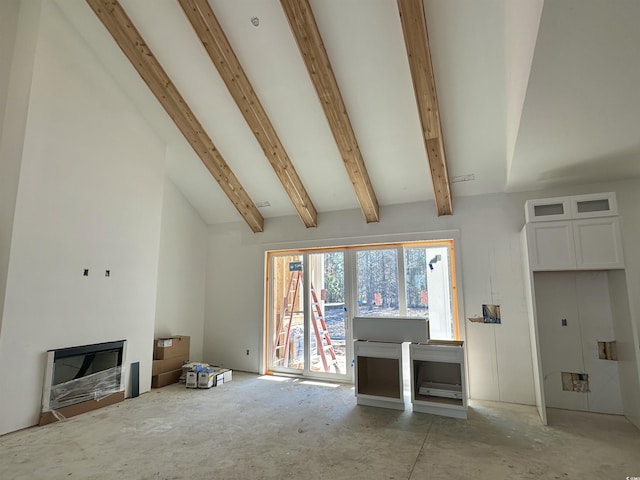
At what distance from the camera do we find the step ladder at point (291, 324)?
567 centimetres

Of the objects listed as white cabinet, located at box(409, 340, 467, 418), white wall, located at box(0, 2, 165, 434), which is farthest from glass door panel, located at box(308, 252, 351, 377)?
white wall, located at box(0, 2, 165, 434)

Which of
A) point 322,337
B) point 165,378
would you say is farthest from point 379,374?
point 165,378

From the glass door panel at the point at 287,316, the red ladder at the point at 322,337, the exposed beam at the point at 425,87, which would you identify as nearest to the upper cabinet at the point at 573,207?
the exposed beam at the point at 425,87

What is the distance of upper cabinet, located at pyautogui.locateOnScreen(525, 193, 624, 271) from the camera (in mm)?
3469

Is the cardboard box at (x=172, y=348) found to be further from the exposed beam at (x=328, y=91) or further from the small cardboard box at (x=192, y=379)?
the exposed beam at (x=328, y=91)

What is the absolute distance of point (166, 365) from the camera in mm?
5250

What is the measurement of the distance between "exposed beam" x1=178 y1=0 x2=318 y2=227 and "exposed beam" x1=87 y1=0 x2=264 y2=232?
0.86m

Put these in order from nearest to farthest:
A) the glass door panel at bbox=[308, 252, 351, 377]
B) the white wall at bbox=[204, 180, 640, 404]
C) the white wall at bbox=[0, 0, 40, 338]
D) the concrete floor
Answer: the concrete floor
the white wall at bbox=[0, 0, 40, 338]
the white wall at bbox=[204, 180, 640, 404]
the glass door panel at bbox=[308, 252, 351, 377]

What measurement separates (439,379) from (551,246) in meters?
2.01

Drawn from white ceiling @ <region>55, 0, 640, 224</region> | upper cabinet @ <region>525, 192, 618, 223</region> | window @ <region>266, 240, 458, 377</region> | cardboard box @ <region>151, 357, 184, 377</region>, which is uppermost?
white ceiling @ <region>55, 0, 640, 224</region>

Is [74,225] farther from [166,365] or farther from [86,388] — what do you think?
[166,365]

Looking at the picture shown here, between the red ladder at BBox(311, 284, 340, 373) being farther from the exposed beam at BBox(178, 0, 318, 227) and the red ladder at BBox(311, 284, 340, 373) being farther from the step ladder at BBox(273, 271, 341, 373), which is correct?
the exposed beam at BBox(178, 0, 318, 227)

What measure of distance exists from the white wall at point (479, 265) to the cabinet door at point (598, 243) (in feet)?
0.80

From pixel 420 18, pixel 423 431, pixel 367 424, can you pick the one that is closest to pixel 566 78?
pixel 420 18
